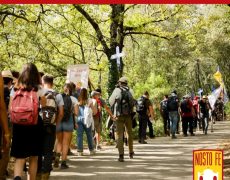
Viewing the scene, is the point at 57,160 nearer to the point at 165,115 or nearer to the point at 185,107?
the point at 185,107

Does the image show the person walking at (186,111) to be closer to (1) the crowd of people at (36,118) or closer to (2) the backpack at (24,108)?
(1) the crowd of people at (36,118)

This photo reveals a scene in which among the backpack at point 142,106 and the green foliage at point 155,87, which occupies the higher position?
the green foliage at point 155,87

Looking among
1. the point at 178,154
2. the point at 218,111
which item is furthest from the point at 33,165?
the point at 218,111

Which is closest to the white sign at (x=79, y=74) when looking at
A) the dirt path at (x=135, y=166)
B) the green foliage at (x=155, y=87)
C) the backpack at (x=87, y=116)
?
the backpack at (x=87, y=116)

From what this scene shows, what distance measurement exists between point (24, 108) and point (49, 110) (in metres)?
1.37

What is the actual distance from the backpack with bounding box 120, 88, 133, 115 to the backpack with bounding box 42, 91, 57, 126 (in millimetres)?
4154

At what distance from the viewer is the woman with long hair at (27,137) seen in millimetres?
7430

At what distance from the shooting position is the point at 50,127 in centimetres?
882

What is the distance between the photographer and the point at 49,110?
873 cm

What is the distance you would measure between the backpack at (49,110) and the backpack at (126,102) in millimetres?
4154

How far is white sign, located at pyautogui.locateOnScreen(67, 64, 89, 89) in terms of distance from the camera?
55.7ft

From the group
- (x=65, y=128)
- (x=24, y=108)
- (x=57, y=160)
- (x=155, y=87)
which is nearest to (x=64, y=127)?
(x=65, y=128)

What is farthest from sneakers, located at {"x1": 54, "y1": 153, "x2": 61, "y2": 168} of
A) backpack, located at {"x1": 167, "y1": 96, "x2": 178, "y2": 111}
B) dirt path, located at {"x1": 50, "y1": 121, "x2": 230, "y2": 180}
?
backpack, located at {"x1": 167, "y1": 96, "x2": 178, "y2": 111}

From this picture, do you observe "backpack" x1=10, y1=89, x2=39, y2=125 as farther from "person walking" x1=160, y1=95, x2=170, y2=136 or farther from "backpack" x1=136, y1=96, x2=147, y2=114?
"person walking" x1=160, y1=95, x2=170, y2=136
